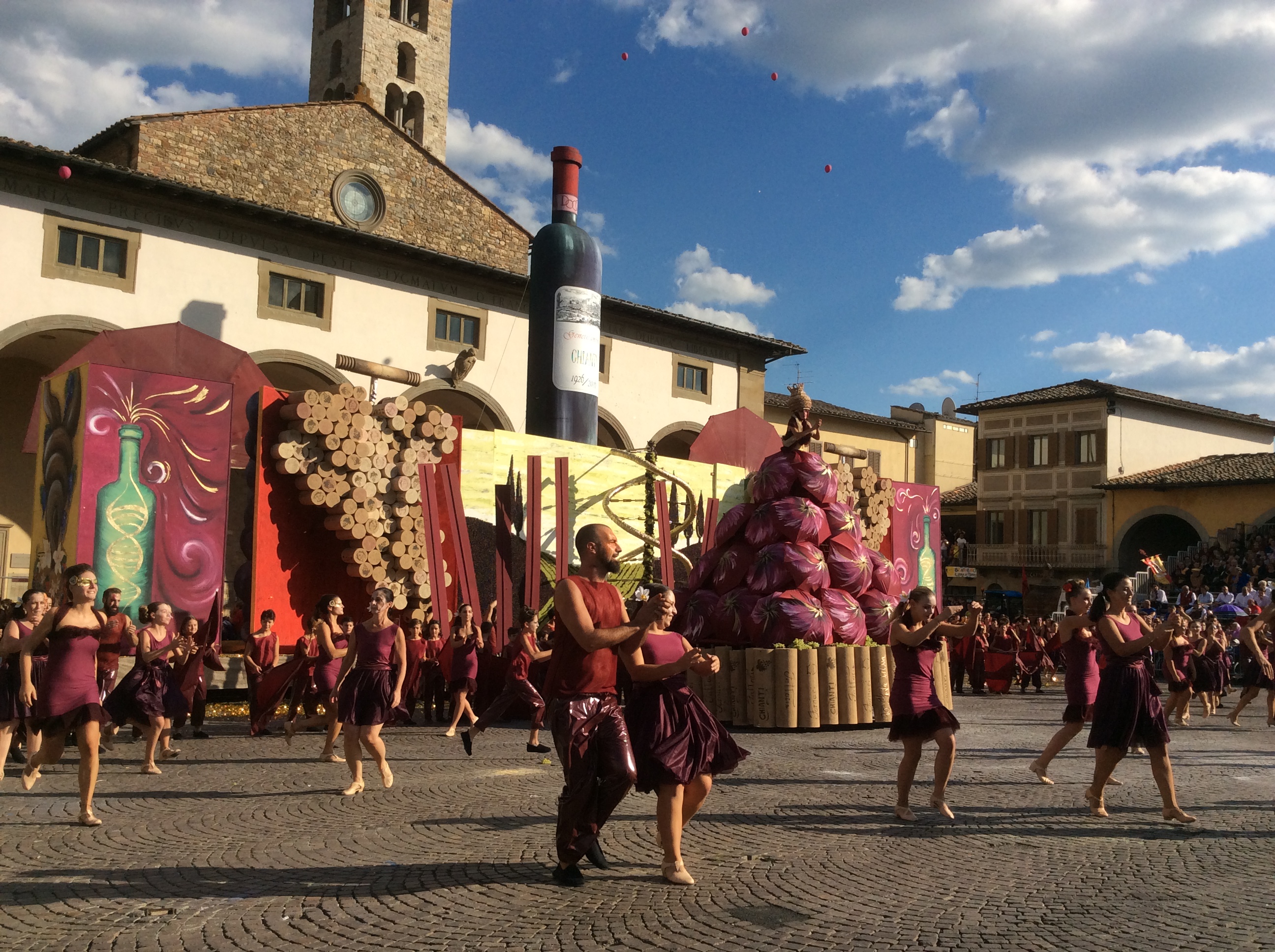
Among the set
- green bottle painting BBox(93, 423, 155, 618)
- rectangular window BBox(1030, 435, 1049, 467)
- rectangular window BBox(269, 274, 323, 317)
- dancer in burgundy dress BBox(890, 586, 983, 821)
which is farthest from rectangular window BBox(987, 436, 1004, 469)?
dancer in burgundy dress BBox(890, 586, 983, 821)

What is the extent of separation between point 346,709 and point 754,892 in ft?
12.9

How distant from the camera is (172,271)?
2139cm

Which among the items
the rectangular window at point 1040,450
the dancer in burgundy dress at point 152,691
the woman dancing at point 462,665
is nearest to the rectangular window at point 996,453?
the rectangular window at point 1040,450

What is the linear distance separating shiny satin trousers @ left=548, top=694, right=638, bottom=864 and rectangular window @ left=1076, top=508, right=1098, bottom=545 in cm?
4315

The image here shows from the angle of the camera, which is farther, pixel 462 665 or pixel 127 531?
pixel 127 531

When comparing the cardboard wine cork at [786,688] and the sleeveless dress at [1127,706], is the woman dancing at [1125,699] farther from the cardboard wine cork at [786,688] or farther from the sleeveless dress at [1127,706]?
the cardboard wine cork at [786,688]

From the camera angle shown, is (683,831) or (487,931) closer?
(487,931)

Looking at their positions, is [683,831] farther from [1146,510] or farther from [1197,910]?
[1146,510]

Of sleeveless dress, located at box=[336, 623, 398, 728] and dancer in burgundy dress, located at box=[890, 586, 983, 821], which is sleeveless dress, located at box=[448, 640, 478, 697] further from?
dancer in burgundy dress, located at box=[890, 586, 983, 821]

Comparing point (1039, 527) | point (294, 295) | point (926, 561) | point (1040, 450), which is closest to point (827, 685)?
point (294, 295)

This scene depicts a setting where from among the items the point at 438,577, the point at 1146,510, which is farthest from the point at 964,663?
the point at 1146,510

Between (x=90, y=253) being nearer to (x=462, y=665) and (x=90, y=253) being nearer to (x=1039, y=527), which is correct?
(x=462, y=665)

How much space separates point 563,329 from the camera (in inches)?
779

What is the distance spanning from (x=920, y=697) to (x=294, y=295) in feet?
61.9
